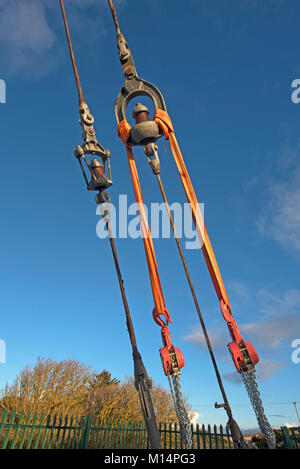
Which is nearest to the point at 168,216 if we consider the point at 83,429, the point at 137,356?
the point at 137,356

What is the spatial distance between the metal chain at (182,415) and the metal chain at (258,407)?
3.70 ft

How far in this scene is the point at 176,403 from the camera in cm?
507

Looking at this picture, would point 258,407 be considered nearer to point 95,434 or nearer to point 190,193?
point 190,193

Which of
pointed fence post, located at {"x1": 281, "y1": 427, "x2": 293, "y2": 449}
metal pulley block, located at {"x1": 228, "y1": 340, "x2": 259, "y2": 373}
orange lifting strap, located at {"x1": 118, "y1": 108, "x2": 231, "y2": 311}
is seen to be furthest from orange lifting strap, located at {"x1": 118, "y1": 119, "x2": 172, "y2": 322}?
pointed fence post, located at {"x1": 281, "y1": 427, "x2": 293, "y2": 449}

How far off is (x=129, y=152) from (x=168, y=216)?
7.62 feet

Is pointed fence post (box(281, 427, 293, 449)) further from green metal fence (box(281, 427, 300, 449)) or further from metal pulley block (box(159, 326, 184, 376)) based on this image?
metal pulley block (box(159, 326, 184, 376))

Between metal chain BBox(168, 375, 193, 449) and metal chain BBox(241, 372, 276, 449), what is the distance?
113 centimetres

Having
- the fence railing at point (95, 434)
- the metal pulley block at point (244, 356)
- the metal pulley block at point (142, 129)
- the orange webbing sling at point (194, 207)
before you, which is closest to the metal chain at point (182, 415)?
the metal pulley block at point (244, 356)

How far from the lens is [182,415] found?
5004 mm

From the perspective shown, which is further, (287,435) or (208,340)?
(287,435)

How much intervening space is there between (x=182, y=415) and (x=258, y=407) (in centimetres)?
125

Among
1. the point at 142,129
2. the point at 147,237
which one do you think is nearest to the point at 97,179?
the point at 142,129

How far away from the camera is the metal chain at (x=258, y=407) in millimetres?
4648
